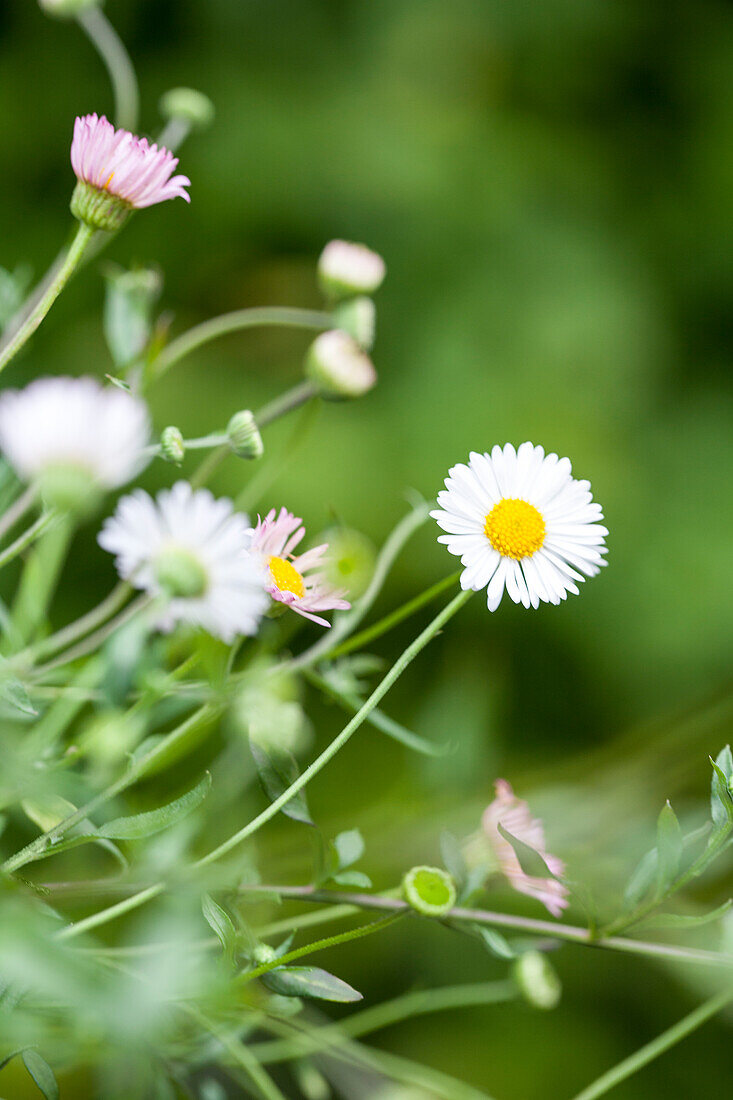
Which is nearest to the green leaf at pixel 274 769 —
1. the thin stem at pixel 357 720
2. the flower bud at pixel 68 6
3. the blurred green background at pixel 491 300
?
the thin stem at pixel 357 720

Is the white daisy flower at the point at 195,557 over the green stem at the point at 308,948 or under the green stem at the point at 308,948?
over

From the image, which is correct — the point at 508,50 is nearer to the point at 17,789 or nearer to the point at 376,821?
the point at 376,821

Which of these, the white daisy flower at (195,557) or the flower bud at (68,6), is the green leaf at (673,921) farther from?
the flower bud at (68,6)

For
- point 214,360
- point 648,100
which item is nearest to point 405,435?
point 214,360

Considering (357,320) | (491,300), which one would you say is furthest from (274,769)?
(491,300)

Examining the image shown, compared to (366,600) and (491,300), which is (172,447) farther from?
(491,300)

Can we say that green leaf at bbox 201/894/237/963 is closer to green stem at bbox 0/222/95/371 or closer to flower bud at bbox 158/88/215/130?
green stem at bbox 0/222/95/371
